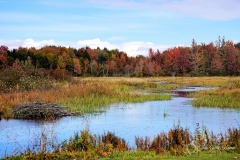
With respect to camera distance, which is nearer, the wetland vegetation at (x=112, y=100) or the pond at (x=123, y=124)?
the wetland vegetation at (x=112, y=100)

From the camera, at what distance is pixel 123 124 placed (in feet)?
61.2

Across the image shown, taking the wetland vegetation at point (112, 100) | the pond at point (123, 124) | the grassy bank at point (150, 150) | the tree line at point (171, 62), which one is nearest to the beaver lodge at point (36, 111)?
the wetland vegetation at point (112, 100)

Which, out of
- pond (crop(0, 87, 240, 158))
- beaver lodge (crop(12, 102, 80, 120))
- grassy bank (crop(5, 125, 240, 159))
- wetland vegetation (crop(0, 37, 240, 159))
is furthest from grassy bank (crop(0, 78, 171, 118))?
grassy bank (crop(5, 125, 240, 159))

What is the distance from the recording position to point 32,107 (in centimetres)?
2109

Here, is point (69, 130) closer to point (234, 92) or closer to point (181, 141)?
point (181, 141)

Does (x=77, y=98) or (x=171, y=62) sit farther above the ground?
(x=171, y=62)

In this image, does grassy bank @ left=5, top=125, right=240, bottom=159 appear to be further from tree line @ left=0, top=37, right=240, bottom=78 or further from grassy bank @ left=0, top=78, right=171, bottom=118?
tree line @ left=0, top=37, right=240, bottom=78

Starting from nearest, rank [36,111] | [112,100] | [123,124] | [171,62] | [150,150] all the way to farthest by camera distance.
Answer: [150,150] < [123,124] < [36,111] < [112,100] < [171,62]

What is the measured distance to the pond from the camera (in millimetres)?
15062

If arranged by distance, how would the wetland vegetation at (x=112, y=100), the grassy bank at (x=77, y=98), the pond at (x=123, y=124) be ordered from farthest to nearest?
the grassy bank at (x=77, y=98) → the pond at (x=123, y=124) → the wetland vegetation at (x=112, y=100)

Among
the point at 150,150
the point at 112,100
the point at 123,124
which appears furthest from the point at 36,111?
the point at 150,150

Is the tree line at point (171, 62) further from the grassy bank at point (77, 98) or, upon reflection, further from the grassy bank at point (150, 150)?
the grassy bank at point (150, 150)

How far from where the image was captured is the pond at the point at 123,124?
1506cm

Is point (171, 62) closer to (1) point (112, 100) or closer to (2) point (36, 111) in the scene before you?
(1) point (112, 100)
